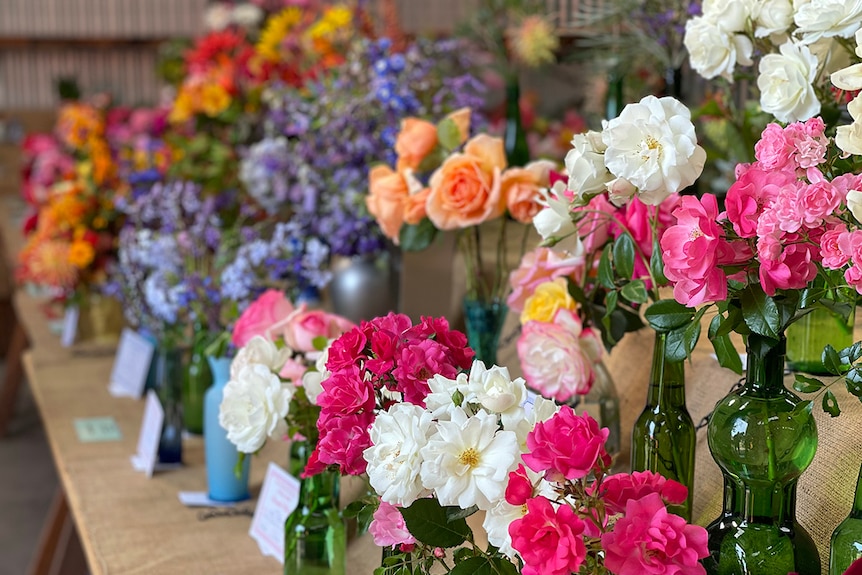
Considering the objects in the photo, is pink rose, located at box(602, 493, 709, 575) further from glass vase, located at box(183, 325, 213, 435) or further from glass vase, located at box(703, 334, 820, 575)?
glass vase, located at box(183, 325, 213, 435)

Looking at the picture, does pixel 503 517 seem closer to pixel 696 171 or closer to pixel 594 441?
pixel 594 441

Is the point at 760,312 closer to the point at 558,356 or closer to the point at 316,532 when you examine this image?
the point at 558,356

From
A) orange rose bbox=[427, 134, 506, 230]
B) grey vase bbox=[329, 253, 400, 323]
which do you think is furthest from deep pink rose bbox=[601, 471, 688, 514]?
grey vase bbox=[329, 253, 400, 323]

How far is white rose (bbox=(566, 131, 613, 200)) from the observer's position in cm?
81

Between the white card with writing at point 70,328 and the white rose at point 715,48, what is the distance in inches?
72.9

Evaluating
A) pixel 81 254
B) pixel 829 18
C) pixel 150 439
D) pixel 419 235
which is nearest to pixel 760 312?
pixel 829 18

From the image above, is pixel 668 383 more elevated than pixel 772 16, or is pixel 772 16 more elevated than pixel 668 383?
pixel 772 16

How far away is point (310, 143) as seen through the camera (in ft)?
5.99

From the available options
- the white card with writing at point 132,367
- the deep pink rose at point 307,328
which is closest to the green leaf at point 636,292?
the deep pink rose at point 307,328

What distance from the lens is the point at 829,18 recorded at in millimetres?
850

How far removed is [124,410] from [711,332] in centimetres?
150

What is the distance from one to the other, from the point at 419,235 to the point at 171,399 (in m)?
0.58

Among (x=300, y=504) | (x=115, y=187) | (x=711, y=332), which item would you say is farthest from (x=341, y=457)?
(x=115, y=187)

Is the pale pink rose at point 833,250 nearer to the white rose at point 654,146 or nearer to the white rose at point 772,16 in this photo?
the white rose at point 654,146
